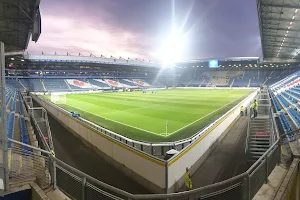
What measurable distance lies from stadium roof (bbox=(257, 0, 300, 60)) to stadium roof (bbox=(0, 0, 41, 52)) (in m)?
18.9

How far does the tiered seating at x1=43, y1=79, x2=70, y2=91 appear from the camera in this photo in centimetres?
5925

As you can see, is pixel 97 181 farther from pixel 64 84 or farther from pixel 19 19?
pixel 64 84

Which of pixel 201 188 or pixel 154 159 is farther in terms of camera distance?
pixel 154 159

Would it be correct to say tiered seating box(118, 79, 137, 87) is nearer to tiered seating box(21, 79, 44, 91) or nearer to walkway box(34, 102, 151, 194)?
tiered seating box(21, 79, 44, 91)

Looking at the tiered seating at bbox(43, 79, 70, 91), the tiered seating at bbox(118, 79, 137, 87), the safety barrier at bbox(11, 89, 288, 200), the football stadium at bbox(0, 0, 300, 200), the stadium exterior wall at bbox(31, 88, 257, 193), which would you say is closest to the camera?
the safety barrier at bbox(11, 89, 288, 200)

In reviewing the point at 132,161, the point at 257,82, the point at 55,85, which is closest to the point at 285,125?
the point at 132,161

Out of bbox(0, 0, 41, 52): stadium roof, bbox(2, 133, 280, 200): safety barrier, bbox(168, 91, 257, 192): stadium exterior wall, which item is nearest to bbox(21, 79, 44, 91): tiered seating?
bbox(0, 0, 41, 52): stadium roof

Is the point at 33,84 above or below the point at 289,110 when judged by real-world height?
above

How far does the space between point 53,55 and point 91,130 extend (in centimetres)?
5125

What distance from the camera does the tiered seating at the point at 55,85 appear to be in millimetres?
59250

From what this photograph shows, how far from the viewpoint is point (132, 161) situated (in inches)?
383

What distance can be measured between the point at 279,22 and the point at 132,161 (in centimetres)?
2593

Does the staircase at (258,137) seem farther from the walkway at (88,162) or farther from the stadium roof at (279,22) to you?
the stadium roof at (279,22)

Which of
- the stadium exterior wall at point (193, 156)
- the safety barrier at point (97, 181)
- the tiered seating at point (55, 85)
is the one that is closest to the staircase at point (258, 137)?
the stadium exterior wall at point (193, 156)
